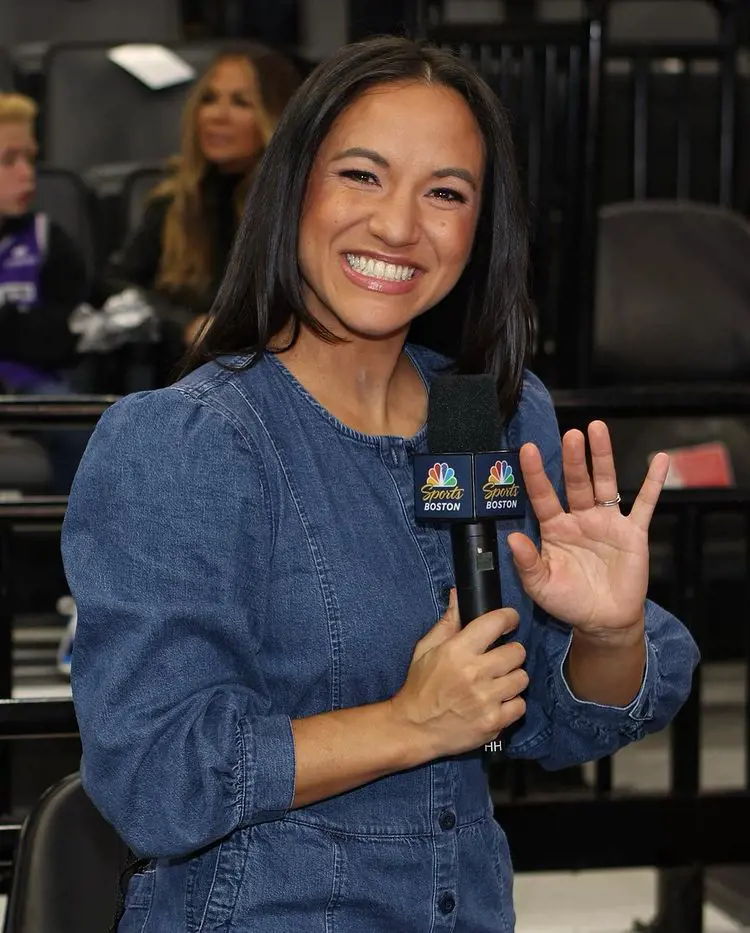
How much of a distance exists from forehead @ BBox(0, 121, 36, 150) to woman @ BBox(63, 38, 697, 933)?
2573mm

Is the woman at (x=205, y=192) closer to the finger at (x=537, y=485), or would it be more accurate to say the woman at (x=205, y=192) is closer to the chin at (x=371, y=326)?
the chin at (x=371, y=326)

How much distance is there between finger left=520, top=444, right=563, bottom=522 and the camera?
1.24 m

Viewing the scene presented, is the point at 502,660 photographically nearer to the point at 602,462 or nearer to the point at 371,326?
the point at 602,462

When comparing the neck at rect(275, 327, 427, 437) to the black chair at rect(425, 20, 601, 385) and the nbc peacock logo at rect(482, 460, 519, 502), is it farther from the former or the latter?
the black chair at rect(425, 20, 601, 385)

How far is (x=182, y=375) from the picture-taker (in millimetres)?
1315

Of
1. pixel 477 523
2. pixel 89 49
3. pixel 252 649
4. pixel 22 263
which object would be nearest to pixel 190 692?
pixel 252 649

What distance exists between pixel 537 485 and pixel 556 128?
2.12m

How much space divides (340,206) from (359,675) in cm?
A: 40

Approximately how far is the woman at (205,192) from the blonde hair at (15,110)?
1.38 feet

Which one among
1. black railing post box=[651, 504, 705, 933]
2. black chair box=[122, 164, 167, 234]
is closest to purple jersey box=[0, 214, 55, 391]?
black chair box=[122, 164, 167, 234]

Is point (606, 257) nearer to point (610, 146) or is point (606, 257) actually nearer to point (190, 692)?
point (610, 146)

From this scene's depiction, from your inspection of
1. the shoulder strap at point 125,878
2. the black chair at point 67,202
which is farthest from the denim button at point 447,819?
the black chair at point 67,202

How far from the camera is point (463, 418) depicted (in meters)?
1.21

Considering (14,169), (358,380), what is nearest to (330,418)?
(358,380)
